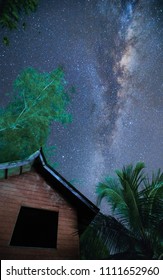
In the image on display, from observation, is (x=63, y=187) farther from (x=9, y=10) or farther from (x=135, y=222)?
(x=9, y=10)

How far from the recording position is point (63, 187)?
8156mm

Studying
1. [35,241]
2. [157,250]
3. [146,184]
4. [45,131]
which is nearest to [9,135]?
[45,131]

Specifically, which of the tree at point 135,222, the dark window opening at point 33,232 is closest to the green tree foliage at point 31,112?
the dark window opening at point 33,232

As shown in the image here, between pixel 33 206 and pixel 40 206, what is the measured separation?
9.3 inches

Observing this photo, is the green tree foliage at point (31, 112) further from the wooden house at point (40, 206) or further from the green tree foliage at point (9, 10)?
the green tree foliage at point (9, 10)

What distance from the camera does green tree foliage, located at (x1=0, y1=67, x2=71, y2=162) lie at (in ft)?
55.5

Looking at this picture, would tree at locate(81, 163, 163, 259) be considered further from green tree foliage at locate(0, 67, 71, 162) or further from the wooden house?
green tree foliage at locate(0, 67, 71, 162)

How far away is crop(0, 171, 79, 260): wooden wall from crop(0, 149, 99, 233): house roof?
0.20m

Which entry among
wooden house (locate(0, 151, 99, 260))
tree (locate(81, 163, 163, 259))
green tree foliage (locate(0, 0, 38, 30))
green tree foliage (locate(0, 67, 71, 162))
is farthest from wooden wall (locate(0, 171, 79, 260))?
green tree foliage (locate(0, 67, 71, 162))

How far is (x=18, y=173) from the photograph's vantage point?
7.67 m

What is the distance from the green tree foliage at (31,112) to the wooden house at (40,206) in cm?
900

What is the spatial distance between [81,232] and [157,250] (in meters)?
2.59

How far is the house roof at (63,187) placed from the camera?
306 inches
